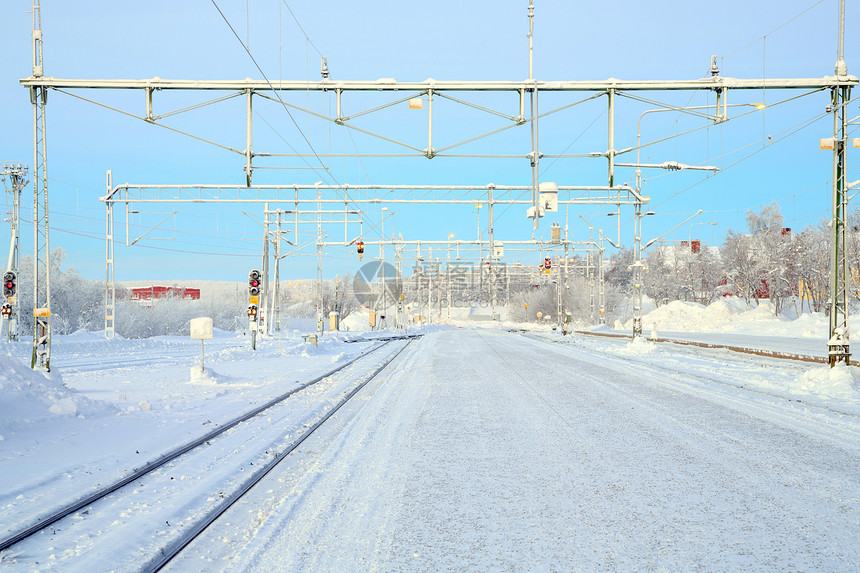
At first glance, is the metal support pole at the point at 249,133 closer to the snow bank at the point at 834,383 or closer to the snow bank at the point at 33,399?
the snow bank at the point at 33,399

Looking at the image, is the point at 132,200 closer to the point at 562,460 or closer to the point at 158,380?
the point at 158,380

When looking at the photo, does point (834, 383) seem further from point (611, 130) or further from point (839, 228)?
point (611, 130)

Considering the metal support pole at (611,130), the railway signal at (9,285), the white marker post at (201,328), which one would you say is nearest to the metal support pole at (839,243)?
the metal support pole at (611,130)

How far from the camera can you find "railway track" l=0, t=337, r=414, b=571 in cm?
552

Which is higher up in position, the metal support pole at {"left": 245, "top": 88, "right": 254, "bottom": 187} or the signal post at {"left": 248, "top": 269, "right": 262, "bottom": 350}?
A: the metal support pole at {"left": 245, "top": 88, "right": 254, "bottom": 187}

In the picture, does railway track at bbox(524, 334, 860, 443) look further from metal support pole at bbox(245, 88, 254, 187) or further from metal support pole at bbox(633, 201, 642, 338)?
metal support pole at bbox(245, 88, 254, 187)

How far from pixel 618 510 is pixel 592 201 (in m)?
35.4

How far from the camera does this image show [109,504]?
22.1ft

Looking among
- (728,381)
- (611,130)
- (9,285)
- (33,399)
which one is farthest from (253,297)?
(728,381)

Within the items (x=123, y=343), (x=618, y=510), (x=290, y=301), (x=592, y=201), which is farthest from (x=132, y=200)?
(x=290, y=301)

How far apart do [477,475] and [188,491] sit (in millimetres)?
3069

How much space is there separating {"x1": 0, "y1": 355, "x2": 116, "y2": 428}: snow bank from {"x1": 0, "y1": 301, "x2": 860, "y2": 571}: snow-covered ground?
0.13 feet

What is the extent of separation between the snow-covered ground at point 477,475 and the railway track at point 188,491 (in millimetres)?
57

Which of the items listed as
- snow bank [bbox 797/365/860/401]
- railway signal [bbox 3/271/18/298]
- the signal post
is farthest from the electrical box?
railway signal [bbox 3/271/18/298]
